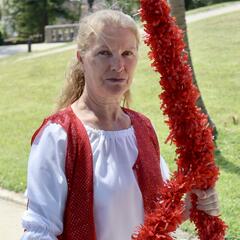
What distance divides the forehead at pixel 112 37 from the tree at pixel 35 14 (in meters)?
36.8

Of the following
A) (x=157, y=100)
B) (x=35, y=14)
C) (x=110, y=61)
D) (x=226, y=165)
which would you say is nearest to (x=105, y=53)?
(x=110, y=61)

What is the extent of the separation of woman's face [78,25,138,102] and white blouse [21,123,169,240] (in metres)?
0.17

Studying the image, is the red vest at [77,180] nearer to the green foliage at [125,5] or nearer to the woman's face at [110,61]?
the woman's face at [110,61]

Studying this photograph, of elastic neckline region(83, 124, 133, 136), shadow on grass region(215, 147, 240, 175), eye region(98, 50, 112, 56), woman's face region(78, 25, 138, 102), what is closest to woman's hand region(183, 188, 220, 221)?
elastic neckline region(83, 124, 133, 136)

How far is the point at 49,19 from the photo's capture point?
3969cm

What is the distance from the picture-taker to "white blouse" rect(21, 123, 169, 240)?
203cm

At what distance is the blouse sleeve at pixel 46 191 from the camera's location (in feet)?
6.61

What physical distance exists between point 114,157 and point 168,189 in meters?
0.23

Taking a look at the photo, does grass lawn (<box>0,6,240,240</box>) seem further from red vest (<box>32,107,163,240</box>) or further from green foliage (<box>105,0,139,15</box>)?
red vest (<box>32,107,163,240</box>)

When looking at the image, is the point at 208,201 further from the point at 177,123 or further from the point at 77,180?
the point at 77,180

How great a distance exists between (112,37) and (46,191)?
0.61 meters

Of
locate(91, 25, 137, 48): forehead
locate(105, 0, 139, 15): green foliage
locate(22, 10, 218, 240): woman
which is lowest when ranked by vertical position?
locate(22, 10, 218, 240): woman

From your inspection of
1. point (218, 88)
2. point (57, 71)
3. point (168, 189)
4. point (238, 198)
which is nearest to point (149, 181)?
point (168, 189)

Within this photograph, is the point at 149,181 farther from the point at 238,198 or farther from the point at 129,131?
the point at 238,198
